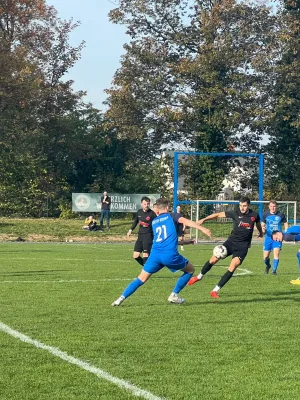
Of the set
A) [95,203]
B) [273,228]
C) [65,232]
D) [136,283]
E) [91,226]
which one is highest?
[95,203]

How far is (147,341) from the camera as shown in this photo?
9445mm

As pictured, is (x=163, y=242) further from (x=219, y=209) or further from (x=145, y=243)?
(x=219, y=209)

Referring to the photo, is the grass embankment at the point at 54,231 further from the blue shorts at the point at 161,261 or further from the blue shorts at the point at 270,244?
the blue shorts at the point at 161,261

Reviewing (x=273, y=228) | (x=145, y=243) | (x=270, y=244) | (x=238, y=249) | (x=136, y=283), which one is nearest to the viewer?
(x=136, y=283)

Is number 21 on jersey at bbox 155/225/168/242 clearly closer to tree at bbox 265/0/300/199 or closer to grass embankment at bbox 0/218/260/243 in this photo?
grass embankment at bbox 0/218/260/243

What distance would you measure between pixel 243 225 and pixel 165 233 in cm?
298

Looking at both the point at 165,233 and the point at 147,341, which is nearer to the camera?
the point at 147,341

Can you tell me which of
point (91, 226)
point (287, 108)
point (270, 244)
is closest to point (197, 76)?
point (287, 108)

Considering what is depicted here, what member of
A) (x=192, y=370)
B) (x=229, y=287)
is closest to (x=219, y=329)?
(x=192, y=370)

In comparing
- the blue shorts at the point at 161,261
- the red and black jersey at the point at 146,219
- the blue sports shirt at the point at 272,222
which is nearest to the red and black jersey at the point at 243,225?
the blue shorts at the point at 161,261

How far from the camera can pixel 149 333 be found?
1002 cm

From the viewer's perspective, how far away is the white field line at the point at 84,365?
679 centimetres

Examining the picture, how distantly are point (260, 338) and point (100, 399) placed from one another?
3.67 m

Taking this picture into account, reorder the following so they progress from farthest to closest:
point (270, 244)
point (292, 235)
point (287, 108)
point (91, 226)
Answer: point (287, 108), point (91, 226), point (270, 244), point (292, 235)
